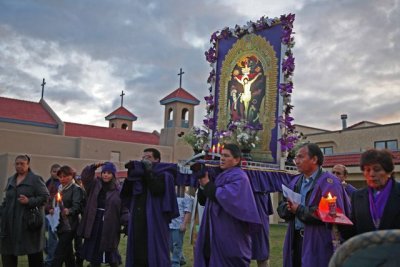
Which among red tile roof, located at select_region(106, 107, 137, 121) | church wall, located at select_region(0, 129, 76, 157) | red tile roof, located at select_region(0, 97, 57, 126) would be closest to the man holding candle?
church wall, located at select_region(0, 129, 76, 157)

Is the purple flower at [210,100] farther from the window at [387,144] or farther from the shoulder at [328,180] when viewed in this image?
the window at [387,144]

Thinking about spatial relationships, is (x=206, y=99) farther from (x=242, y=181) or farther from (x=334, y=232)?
(x=334, y=232)

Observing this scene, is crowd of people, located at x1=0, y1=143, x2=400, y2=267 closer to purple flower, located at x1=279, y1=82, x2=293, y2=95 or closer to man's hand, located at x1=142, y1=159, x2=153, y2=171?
man's hand, located at x1=142, y1=159, x2=153, y2=171

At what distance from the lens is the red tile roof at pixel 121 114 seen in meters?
44.4

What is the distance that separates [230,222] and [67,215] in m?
3.17

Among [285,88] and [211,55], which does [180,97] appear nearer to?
[211,55]

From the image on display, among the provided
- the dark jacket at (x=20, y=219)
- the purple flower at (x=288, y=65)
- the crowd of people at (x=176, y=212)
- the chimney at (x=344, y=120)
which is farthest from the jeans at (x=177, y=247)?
the chimney at (x=344, y=120)

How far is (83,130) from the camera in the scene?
37625mm

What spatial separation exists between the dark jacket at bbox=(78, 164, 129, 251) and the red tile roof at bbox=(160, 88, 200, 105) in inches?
1136

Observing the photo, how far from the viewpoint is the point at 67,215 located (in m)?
7.08

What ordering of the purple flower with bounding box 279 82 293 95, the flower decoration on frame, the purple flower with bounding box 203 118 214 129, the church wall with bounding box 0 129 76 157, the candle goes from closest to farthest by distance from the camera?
the candle → the flower decoration on frame → the purple flower with bounding box 279 82 293 95 → the purple flower with bounding box 203 118 214 129 → the church wall with bounding box 0 129 76 157

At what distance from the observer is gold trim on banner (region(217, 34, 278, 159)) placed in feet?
34.1

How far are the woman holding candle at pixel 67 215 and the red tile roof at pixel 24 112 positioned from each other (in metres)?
28.1

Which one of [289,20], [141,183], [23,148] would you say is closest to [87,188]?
[141,183]
